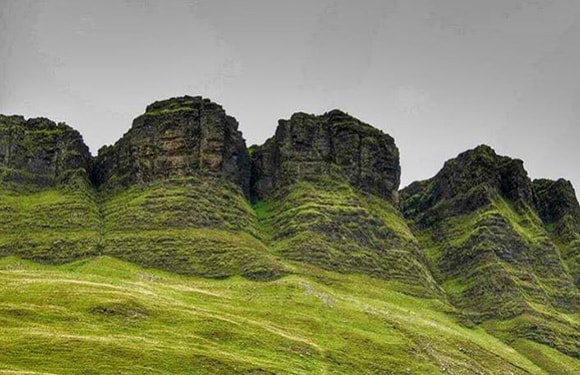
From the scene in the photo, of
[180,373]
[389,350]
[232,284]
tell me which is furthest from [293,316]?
[180,373]

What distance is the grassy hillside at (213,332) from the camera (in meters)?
110

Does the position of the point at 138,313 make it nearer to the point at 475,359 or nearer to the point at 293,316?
the point at 293,316

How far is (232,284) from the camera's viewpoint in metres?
199

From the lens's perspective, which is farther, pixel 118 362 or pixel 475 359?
pixel 475 359

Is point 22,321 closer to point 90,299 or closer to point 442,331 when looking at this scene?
point 90,299

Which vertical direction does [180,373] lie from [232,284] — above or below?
below

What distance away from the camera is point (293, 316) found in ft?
542

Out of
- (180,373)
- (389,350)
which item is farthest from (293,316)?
(180,373)

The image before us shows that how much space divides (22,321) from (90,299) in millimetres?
17742

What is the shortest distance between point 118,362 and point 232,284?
92.5 meters

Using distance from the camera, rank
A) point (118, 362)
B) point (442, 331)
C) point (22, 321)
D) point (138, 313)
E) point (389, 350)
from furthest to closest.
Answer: point (442, 331)
point (389, 350)
point (138, 313)
point (22, 321)
point (118, 362)

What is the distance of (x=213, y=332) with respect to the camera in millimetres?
135500

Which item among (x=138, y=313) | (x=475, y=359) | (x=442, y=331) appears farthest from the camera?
(x=442, y=331)

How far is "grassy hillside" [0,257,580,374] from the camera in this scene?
110000 millimetres
